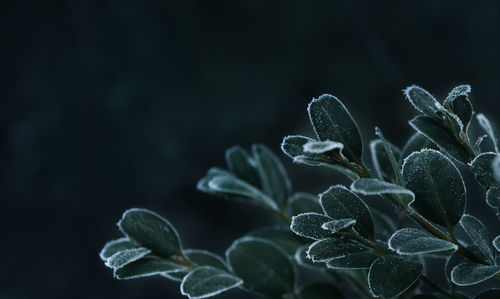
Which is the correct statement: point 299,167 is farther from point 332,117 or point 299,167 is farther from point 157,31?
point 332,117

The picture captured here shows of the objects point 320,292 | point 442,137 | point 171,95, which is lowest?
point 320,292

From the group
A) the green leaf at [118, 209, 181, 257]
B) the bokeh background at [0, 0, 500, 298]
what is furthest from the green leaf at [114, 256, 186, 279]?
the bokeh background at [0, 0, 500, 298]

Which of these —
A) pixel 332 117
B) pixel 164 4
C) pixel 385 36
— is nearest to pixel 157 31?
pixel 164 4

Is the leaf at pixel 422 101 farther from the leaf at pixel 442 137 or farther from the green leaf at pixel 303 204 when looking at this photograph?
the green leaf at pixel 303 204

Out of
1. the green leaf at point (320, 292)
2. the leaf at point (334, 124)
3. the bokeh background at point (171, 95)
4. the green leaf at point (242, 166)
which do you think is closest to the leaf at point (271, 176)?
the green leaf at point (242, 166)

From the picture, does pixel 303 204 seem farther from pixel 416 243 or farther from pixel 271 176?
pixel 416 243

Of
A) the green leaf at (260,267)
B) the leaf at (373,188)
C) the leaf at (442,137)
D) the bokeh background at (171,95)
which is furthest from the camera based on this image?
the bokeh background at (171,95)

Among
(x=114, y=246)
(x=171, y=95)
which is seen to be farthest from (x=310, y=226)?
(x=171, y=95)
